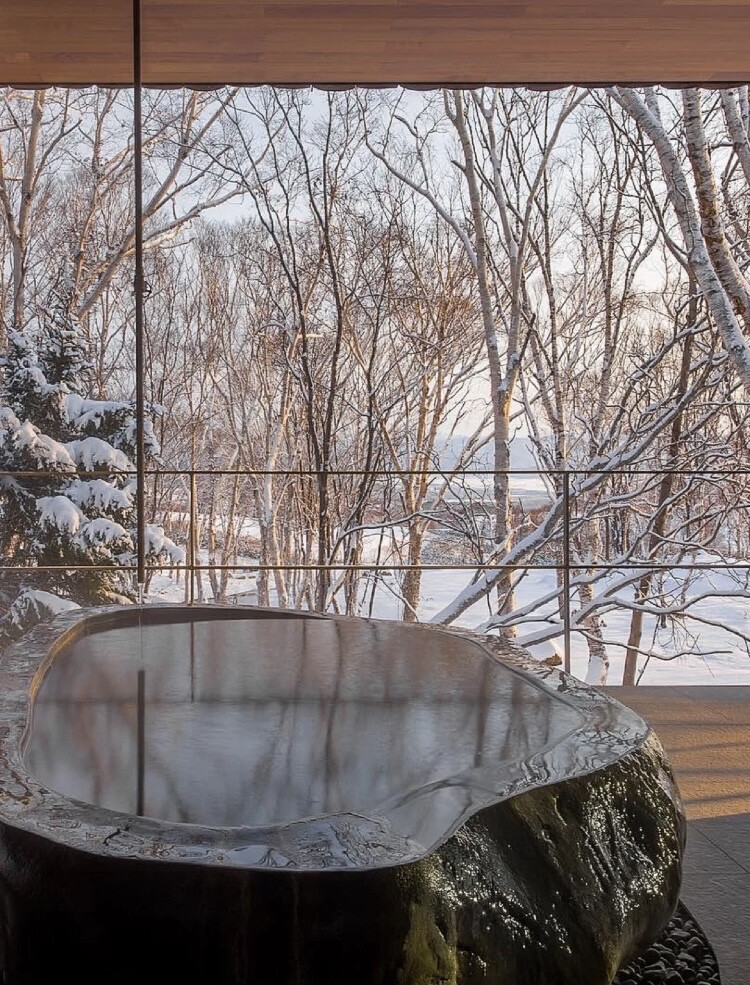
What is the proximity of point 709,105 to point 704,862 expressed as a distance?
196 inches

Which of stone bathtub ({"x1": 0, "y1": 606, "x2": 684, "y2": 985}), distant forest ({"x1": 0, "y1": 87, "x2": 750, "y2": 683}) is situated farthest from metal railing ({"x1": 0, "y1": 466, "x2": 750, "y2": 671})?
stone bathtub ({"x1": 0, "y1": 606, "x2": 684, "y2": 985})

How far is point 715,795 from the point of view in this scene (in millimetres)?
2486

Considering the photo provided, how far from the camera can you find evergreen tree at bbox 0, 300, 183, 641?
630cm

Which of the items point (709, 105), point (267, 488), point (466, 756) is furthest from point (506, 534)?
point (466, 756)

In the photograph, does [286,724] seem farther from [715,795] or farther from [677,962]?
[715,795]

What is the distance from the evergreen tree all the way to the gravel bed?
16.4 ft

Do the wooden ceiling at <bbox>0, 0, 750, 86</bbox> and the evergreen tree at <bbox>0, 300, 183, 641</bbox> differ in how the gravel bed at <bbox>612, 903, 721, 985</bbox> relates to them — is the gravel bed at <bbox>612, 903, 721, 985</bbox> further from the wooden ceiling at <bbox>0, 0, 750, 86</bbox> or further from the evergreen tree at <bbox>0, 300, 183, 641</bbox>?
the evergreen tree at <bbox>0, 300, 183, 641</bbox>

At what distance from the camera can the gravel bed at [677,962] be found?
150cm

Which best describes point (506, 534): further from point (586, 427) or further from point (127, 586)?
point (127, 586)

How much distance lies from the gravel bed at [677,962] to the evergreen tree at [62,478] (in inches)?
197

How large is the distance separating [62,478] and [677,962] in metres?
5.43

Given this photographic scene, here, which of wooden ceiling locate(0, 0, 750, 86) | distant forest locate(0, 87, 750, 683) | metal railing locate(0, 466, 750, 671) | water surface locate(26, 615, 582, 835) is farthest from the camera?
distant forest locate(0, 87, 750, 683)

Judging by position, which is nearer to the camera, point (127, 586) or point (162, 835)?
point (162, 835)

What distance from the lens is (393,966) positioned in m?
0.98
